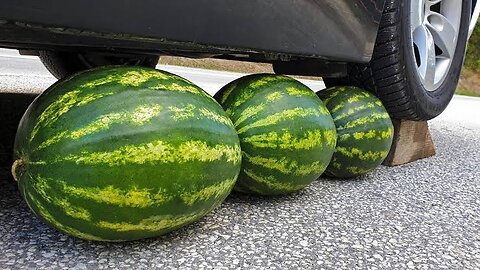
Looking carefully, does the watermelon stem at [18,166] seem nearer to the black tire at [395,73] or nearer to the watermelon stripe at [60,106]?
the watermelon stripe at [60,106]

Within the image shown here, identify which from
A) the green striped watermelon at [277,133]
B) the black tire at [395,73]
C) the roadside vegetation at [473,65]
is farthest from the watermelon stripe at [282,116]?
the roadside vegetation at [473,65]

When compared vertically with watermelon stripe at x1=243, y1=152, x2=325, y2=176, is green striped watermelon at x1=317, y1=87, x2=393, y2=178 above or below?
below

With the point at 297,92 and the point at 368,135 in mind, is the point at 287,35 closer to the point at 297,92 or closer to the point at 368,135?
the point at 297,92

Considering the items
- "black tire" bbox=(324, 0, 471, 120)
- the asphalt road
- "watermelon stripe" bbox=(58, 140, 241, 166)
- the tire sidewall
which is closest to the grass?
the tire sidewall

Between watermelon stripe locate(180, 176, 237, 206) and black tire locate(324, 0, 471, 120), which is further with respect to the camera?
black tire locate(324, 0, 471, 120)

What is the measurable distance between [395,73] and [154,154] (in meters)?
1.39

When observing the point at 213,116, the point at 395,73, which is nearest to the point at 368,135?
the point at 395,73

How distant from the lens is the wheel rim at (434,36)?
7.92 feet

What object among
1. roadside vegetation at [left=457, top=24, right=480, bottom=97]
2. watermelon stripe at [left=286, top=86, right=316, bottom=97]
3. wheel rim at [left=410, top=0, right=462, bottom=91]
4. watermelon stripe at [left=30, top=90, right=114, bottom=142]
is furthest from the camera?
roadside vegetation at [left=457, top=24, right=480, bottom=97]

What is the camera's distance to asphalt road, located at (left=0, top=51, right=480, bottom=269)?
1167 mm

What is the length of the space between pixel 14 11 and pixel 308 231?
90cm

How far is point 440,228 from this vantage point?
5.18 feet

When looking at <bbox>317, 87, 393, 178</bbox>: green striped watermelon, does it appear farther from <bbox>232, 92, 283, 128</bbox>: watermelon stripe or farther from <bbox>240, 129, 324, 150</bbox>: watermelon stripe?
<bbox>232, 92, 283, 128</bbox>: watermelon stripe

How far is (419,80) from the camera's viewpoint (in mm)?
2328
